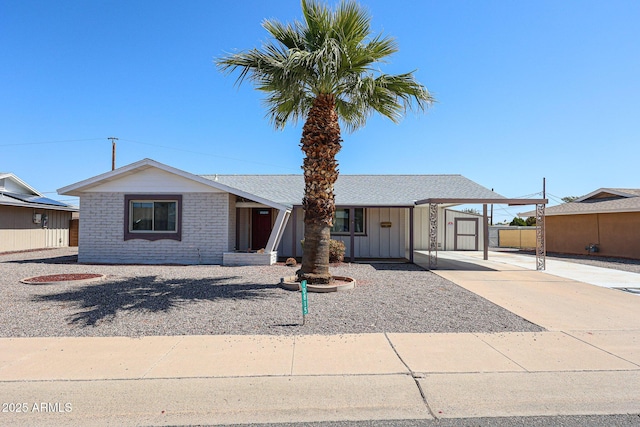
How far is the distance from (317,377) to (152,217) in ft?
42.7

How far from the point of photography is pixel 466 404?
395 centimetres

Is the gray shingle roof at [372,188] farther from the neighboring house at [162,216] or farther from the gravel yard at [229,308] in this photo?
the gravel yard at [229,308]

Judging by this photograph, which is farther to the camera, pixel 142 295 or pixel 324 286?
pixel 324 286

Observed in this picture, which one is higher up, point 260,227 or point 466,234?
point 260,227

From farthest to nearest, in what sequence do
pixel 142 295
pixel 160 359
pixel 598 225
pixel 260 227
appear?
1. pixel 598 225
2. pixel 260 227
3. pixel 142 295
4. pixel 160 359

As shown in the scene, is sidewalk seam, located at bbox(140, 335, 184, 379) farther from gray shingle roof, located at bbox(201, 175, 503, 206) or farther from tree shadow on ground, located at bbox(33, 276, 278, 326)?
gray shingle roof, located at bbox(201, 175, 503, 206)

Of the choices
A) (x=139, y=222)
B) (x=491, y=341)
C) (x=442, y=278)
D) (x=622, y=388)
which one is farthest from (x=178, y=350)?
(x=139, y=222)

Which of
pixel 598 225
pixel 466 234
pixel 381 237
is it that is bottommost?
pixel 381 237

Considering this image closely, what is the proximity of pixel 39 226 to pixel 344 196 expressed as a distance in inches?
701

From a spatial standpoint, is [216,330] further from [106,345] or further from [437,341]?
[437,341]

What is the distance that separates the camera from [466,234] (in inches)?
945

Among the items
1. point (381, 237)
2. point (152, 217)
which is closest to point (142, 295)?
point (152, 217)

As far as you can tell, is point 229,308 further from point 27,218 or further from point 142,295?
point 27,218

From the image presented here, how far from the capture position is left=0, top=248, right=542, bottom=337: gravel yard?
21.4ft
